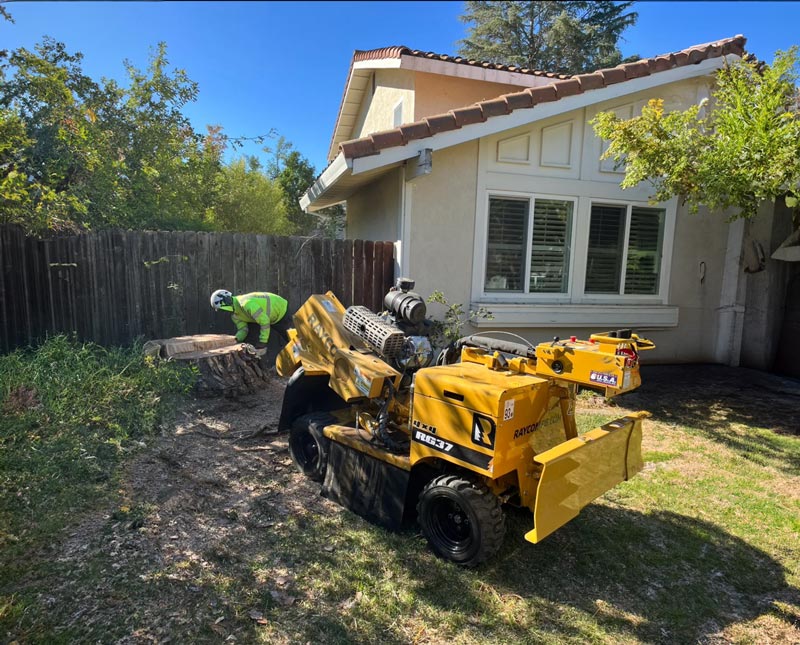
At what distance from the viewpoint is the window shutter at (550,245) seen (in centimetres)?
782

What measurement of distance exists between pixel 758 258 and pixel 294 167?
17.9 m

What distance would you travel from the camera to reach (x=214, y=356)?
589cm

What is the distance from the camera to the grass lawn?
2.50 meters

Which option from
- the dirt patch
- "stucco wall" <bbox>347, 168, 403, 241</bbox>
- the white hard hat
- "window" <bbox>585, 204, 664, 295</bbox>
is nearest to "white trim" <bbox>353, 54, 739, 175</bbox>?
"stucco wall" <bbox>347, 168, 403, 241</bbox>

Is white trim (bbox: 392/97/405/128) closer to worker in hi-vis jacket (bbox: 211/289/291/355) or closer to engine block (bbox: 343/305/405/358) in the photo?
worker in hi-vis jacket (bbox: 211/289/291/355)

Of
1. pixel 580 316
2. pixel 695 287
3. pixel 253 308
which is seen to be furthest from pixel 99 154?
pixel 695 287

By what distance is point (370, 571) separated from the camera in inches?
117

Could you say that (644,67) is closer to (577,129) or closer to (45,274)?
(577,129)

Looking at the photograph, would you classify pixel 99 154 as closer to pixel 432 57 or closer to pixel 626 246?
pixel 432 57

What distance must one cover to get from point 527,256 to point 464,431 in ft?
17.9

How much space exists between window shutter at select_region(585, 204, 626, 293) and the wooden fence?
3380mm

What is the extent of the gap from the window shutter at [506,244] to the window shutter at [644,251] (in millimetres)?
1989

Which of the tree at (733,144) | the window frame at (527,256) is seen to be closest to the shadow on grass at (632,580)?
the tree at (733,144)

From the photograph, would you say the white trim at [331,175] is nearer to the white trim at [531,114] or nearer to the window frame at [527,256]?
the white trim at [531,114]
